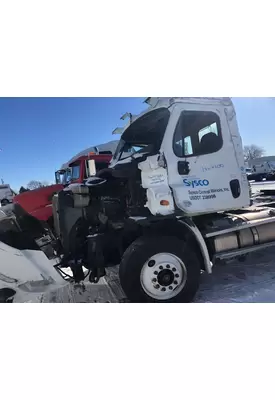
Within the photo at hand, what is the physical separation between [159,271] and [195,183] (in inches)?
42.3

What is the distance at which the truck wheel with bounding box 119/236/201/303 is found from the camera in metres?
2.77

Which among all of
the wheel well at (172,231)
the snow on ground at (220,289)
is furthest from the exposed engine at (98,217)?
the snow on ground at (220,289)

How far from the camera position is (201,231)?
3.15 metres

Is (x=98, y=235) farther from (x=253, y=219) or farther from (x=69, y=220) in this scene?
(x=253, y=219)

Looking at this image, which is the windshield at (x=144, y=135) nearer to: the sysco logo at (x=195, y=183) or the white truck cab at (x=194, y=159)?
the white truck cab at (x=194, y=159)

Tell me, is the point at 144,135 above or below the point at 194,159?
above

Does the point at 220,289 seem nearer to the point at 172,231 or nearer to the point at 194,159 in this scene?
the point at 172,231

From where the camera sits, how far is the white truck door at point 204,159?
295cm

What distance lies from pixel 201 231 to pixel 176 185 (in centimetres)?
68

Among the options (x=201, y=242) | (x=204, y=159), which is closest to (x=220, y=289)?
(x=201, y=242)

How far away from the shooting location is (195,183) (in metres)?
3.01

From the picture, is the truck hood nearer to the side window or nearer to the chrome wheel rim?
the chrome wheel rim

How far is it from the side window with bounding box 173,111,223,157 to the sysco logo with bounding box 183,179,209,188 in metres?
0.30

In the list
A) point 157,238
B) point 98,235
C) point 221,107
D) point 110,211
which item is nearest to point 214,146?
point 221,107
